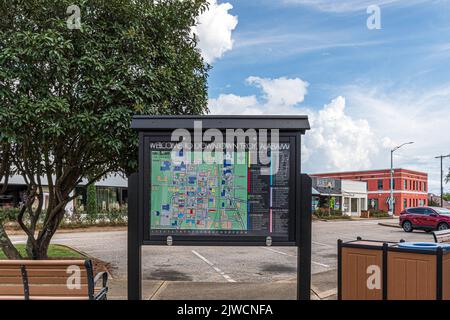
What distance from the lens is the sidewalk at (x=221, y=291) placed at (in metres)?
6.87

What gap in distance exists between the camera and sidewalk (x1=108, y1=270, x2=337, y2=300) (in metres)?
6.87

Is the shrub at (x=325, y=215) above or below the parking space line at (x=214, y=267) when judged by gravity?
below

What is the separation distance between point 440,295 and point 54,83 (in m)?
6.97

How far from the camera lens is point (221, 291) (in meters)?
7.29

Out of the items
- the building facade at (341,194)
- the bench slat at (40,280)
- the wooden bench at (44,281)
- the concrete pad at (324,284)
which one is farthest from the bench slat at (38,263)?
the building facade at (341,194)

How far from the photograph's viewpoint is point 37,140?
7.66m

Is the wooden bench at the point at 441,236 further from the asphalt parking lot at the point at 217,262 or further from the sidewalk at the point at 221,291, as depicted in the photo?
the asphalt parking lot at the point at 217,262

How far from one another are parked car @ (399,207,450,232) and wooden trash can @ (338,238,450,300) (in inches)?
838

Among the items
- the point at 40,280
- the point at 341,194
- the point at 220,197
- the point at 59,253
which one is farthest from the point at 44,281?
the point at 341,194

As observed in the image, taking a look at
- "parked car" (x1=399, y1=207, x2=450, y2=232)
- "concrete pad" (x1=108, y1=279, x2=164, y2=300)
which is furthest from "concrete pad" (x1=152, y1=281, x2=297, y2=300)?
"parked car" (x1=399, y1=207, x2=450, y2=232)
